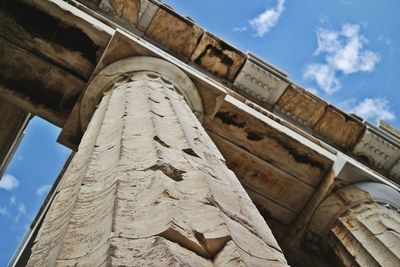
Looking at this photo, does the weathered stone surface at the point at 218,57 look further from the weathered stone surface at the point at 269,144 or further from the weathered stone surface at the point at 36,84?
the weathered stone surface at the point at 36,84

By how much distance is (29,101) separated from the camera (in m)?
4.59

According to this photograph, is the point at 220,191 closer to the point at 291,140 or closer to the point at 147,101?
the point at 147,101

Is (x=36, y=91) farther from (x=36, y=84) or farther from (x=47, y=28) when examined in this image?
(x=47, y=28)

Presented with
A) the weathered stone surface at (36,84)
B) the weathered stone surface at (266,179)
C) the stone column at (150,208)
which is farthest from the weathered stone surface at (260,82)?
the stone column at (150,208)

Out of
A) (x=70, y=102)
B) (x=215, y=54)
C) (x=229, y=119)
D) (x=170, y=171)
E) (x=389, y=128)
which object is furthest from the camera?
(x=389, y=128)

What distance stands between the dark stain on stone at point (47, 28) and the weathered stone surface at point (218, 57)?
1.57 metres

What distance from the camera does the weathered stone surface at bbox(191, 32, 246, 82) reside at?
18.6 ft

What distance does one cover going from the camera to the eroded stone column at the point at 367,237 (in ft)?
13.9

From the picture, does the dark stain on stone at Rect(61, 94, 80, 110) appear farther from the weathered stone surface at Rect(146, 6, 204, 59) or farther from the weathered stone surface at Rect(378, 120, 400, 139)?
the weathered stone surface at Rect(378, 120, 400, 139)

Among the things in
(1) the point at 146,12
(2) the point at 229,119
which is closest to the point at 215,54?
(1) the point at 146,12

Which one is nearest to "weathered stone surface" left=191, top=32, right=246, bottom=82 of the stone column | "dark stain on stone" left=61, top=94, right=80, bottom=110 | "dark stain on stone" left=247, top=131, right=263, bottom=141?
"dark stain on stone" left=247, top=131, right=263, bottom=141

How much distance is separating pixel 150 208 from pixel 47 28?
3.27 m

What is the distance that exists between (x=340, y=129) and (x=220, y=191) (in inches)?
168

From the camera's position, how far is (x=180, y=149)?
250cm
